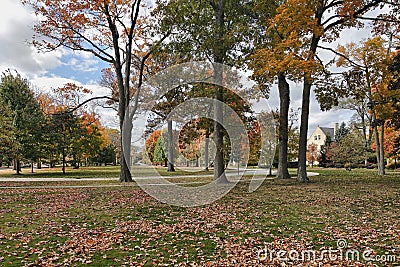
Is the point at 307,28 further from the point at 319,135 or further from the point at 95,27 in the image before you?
the point at 319,135

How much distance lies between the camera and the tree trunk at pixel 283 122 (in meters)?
17.8

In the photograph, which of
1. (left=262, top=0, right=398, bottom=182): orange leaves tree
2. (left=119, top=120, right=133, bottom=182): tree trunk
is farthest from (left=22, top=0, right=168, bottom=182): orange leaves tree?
(left=262, top=0, right=398, bottom=182): orange leaves tree

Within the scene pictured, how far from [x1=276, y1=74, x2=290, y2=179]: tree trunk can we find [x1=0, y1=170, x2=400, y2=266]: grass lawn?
7506mm

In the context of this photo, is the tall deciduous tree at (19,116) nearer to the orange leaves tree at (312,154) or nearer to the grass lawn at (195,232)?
the grass lawn at (195,232)

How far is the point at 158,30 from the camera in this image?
17.5 meters

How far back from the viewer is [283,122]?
17.7m

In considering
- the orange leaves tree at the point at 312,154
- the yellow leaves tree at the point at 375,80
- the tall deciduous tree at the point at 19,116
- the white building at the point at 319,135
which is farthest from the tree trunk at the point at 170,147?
the white building at the point at 319,135

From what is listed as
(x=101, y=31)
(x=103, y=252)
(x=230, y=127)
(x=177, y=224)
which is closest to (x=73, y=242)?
(x=103, y=252)

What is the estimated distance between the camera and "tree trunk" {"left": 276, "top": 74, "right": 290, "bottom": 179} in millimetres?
17766

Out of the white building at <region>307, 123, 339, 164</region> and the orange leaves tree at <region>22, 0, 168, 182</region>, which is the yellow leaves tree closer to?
the orange leaves tree at <region>22, 0, 168, 182</region>

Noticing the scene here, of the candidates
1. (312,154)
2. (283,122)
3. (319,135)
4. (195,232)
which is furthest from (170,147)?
(319,135)

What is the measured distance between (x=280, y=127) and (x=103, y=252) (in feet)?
47.1

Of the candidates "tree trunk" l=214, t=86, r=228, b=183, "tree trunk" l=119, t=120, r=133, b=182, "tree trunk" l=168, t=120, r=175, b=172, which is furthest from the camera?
"tree trunk" l=168, t=120, r=175, b=172

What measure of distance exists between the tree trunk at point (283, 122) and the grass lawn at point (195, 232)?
24.6 ft
